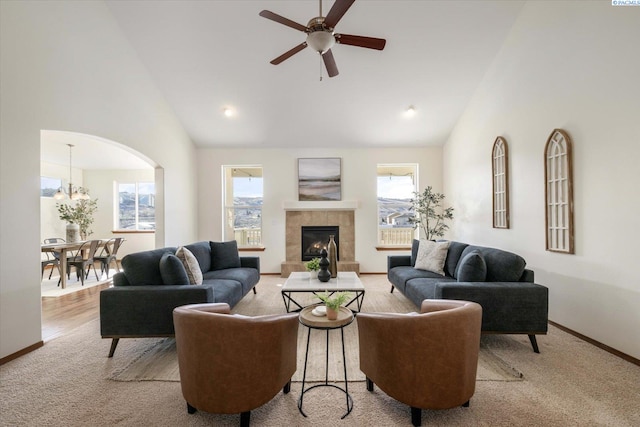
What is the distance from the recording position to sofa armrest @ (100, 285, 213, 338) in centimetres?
259

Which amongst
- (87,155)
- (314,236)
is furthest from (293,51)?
(87,155)

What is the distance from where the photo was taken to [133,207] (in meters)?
8.06

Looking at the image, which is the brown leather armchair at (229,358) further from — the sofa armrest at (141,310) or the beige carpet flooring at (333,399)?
the sofa armrest at (141,310)

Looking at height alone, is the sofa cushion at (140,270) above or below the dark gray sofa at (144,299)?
above

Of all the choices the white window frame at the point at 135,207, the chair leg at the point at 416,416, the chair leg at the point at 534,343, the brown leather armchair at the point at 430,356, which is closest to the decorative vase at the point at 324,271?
the brown leather armchair at the point at 430,356

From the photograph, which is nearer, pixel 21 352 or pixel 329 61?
pixel 21 352

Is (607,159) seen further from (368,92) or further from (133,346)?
(133,346)

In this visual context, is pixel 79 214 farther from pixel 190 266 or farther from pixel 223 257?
pixel 190 266

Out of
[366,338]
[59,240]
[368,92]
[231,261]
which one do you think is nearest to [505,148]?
[368,92]

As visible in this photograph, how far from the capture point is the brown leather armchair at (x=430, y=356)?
1.67 meters

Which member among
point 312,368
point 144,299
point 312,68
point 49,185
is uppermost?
point 312,68

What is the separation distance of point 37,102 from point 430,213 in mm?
5859

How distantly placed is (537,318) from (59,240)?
30.1 feet

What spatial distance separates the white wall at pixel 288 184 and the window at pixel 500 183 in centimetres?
185
